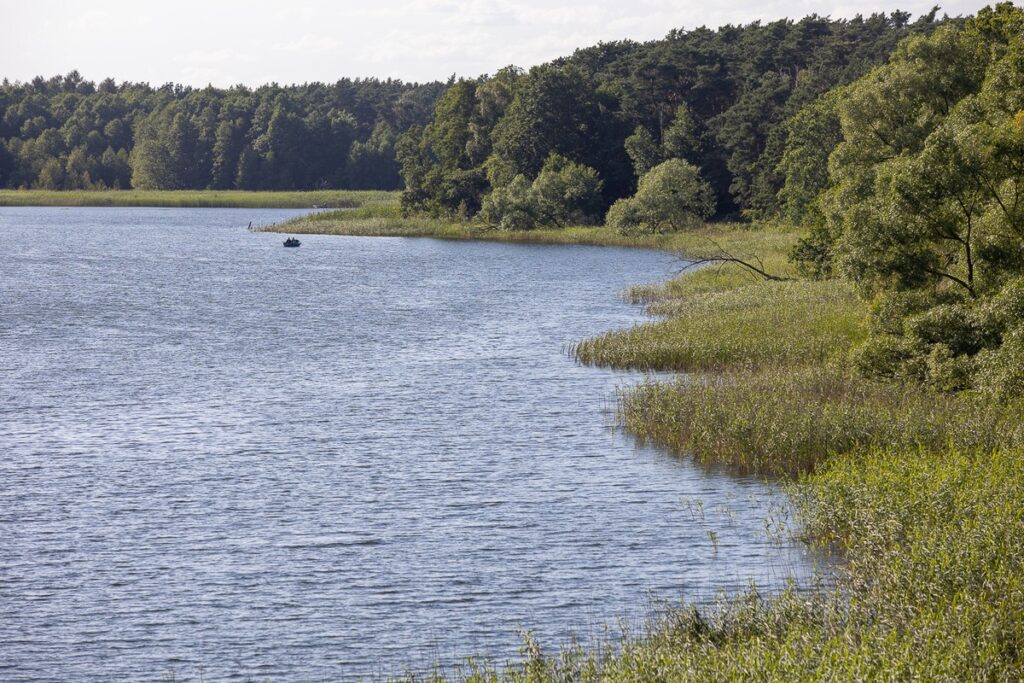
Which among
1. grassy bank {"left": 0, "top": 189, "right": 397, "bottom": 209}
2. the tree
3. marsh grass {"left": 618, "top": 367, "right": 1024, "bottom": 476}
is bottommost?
marsh grass {"left": 618, "top": 367, "right": 1024, "bottom": 476}

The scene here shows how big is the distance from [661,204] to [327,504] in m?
83.7

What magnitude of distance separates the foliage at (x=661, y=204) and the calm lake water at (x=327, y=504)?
52.5 m

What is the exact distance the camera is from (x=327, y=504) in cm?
2594

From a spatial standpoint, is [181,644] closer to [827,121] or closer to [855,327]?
[855,327]

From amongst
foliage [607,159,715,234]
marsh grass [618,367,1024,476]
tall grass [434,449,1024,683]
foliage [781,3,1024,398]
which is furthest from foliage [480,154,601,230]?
tall grass [434,449,1024,683]

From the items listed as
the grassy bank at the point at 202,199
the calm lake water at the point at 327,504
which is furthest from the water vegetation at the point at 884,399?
the grassy bank at the point at 202,199

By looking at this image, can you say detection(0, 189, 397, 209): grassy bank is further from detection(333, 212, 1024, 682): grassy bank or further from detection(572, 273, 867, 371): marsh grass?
detection(333, 212, 1024, 682): grassy bank

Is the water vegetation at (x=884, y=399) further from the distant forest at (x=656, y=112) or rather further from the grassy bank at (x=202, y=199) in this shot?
the grassy bank at (x=202, y=199)

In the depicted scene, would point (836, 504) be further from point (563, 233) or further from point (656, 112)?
point (656, 112)

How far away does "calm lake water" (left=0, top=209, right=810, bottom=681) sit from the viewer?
1886 cm

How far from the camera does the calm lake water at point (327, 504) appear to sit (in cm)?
1886

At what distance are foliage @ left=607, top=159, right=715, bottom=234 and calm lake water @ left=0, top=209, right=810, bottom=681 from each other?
52.5 metres

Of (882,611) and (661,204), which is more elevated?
(661,204)

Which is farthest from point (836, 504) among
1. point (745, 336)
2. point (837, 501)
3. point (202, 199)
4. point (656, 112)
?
point (202, 199)
